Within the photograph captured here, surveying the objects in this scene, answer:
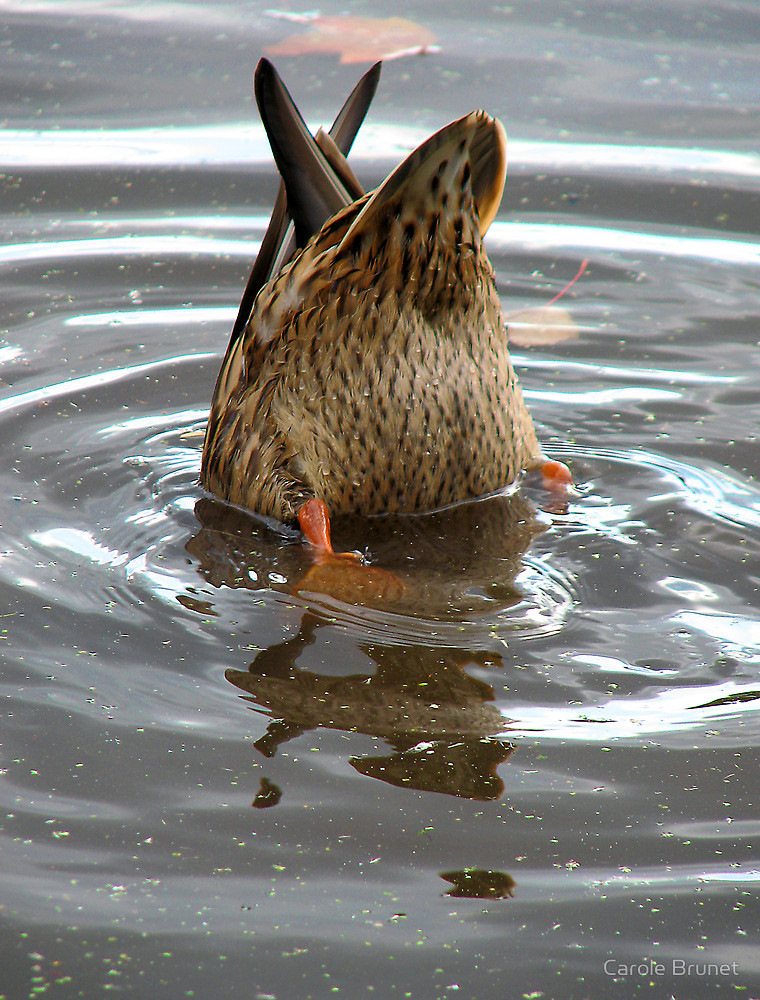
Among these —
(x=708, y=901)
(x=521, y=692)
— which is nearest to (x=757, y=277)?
(x=521, y=692)

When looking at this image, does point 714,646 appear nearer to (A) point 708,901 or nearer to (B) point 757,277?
(A) point 708,901

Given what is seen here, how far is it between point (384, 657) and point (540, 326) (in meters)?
2.76

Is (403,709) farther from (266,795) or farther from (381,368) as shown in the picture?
(381,368)

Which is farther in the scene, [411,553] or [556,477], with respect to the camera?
[556,477]

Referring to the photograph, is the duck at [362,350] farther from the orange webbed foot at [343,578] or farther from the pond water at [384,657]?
the pond water at [384,657]

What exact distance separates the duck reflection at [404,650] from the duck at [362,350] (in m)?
0.12

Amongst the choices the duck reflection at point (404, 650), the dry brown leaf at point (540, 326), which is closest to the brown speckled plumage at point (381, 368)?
the duck reflection at point (404, 650)

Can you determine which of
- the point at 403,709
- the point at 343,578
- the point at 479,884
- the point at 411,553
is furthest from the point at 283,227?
the point at 479,884

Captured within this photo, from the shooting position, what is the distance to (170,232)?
6.58 meters

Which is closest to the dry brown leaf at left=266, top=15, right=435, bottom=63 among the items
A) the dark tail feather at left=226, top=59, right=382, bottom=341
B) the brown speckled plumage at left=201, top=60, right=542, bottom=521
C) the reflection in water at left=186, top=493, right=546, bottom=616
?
the dark tail feather at left=226, top=59, right=382, bottom=341

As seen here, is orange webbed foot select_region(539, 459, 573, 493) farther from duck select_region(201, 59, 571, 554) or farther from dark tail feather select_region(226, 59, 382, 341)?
dark tail feather select_region(226, 59, 382, 341)

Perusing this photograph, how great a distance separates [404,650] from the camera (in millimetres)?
3344

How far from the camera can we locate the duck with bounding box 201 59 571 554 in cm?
376

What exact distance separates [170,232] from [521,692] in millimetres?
4177
